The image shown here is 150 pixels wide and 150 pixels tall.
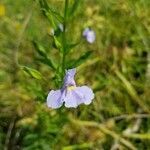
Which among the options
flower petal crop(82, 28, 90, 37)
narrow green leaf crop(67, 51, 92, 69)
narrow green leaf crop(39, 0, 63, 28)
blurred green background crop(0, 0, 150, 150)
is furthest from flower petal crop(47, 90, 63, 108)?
flower petal crop(82, 28, 90, 37)

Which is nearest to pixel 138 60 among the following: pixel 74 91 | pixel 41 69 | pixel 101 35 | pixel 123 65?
pixel 123 65

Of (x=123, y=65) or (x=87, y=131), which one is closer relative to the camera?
(x=87, y=131)

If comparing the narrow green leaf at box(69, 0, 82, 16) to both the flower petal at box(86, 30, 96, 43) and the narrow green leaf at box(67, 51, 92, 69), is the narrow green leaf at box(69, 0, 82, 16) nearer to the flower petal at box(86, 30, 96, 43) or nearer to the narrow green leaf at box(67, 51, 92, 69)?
the narrow green leaf at box(67, 51, 92, 69)

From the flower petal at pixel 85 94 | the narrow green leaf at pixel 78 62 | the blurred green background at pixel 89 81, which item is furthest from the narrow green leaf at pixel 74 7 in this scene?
the blurred green background at pixel 89 81

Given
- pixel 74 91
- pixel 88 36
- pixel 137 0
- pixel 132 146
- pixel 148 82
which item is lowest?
pixel 132 146

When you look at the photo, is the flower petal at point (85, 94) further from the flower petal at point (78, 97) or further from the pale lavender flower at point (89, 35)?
the pale lavender flower at point (89, 35)

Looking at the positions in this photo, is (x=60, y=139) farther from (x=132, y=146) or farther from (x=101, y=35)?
(x=101, y=35)

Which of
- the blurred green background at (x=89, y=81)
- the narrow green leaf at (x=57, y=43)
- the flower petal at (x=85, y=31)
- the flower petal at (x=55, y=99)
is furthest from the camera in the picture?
the flower petal at (x=85, y=31)
